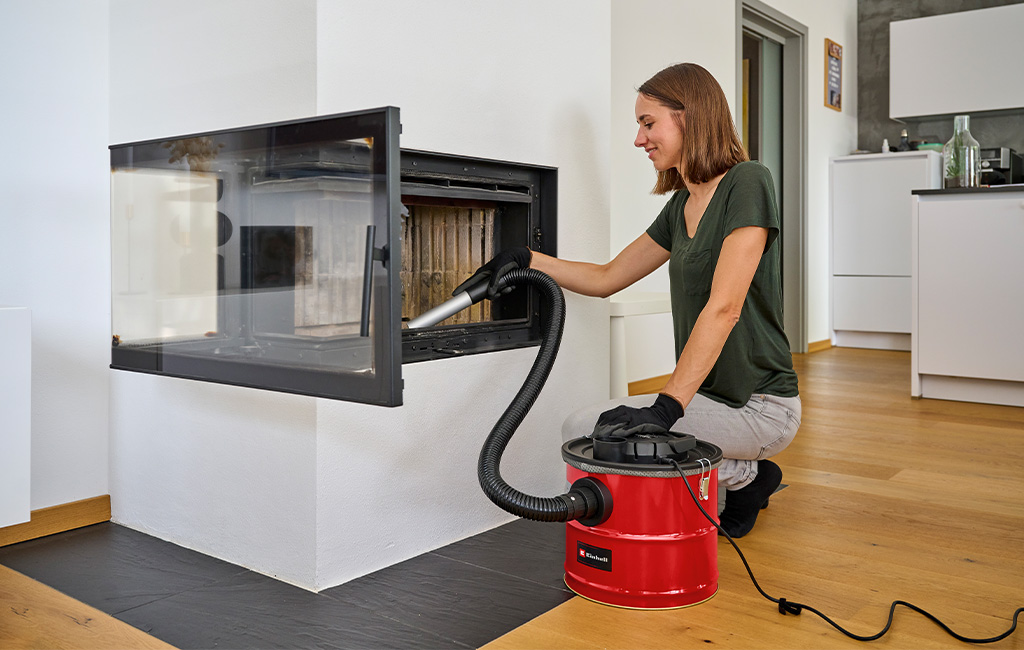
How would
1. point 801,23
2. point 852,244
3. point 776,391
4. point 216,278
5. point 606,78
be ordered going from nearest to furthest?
point 216,278, point 776,391, point 606,78, point 801,23, point 852,244

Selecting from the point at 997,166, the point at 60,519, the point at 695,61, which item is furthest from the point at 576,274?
the point at 997,166

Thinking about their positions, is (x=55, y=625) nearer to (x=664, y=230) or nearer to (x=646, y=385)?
(x=664, y=230)

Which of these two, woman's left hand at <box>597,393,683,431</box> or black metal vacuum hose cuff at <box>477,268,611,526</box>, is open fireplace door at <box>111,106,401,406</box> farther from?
woman's left hand at <box>597,393,683,431</box>

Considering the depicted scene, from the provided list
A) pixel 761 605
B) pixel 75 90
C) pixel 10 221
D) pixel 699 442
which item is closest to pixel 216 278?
pixel 10 221

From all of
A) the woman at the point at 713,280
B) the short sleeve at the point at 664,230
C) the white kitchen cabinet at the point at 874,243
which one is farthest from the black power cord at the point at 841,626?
the white kitchen cabinet at the point at 874,243

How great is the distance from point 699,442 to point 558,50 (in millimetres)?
1069

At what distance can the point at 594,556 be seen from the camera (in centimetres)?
165

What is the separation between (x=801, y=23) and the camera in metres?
5.18

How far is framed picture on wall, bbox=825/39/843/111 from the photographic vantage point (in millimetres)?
5559

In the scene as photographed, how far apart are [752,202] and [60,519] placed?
5.65 feet

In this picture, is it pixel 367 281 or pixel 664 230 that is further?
pixel 664 230

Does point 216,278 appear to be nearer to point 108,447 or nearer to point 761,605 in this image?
point 108,447

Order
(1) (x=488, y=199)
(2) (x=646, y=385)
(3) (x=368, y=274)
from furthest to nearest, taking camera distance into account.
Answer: (2) (x=646, y=385) → (1) (x=488, y=199) → (3) (x=368, y=274)

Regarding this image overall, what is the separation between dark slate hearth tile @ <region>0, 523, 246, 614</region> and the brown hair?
1.30m
